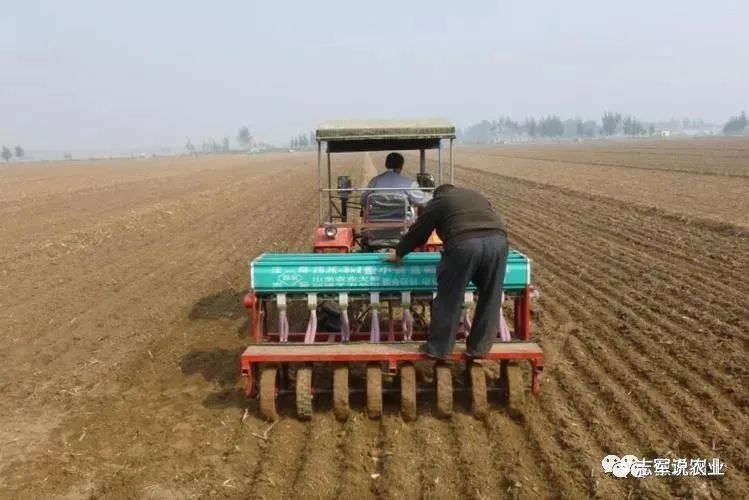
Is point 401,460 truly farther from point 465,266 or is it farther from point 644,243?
point 644,243

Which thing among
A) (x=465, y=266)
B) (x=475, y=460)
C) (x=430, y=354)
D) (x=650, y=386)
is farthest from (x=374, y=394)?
(x=650, y=386)

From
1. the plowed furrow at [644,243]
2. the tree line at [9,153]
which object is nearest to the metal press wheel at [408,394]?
the plowed furrow at [644,243]

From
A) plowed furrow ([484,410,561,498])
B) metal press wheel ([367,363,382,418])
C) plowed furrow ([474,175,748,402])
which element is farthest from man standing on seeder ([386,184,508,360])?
plowed furrow ([474,175,748,402])

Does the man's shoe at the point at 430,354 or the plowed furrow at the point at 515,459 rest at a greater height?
the man's shoe at the point at 430,354

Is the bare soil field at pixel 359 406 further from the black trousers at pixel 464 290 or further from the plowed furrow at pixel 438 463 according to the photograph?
the black trousers at pixel 464 290

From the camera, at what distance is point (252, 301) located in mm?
5062

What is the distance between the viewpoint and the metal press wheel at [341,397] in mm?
4660

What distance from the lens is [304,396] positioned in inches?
183

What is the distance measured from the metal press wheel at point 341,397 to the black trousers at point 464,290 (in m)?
0.65

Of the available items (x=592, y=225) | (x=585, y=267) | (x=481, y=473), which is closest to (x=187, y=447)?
(x=481, y=473)

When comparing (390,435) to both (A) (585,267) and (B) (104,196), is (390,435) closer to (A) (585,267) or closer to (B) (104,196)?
(A) (585,267)

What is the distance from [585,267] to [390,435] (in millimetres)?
6115

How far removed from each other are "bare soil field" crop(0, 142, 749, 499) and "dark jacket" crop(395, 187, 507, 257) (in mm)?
1381

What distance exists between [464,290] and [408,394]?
0.87 m
